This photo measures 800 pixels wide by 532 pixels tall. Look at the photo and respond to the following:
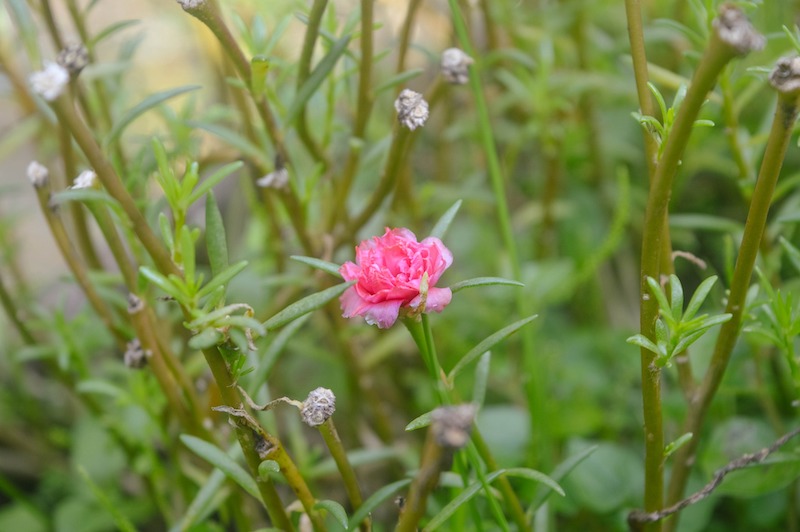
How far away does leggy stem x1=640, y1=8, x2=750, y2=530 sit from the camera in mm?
388

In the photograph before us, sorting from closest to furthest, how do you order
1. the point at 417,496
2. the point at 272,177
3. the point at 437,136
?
the point at 417,496 < the point at 272,177 < the point at 437,136

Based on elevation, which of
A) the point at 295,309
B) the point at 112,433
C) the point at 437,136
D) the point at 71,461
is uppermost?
the point at 295,309

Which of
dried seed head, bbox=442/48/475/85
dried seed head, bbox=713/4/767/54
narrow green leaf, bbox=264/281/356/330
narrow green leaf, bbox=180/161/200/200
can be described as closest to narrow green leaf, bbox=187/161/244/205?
narrow green leaf, bbox=180/161/200/200

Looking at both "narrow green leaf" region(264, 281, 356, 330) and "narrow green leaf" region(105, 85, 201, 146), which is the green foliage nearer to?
"narrow green leaf" region(264, 281, 356, 330)

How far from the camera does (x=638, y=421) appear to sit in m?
1.01

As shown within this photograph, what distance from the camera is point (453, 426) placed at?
377mm

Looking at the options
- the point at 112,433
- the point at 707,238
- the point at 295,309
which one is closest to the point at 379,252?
the point at 295,309

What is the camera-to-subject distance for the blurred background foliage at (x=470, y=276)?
79 cm

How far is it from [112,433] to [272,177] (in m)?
0.40

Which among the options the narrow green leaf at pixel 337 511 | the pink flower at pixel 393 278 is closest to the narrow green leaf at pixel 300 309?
the pink flower at pixel 393 278

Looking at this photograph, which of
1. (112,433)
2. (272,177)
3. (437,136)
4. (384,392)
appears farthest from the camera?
(437,136)

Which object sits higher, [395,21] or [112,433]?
[395,21]

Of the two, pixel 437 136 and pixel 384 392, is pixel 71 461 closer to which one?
pixel 384 392

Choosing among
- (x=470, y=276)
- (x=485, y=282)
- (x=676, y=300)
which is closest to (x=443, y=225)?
(x=485, y=282)
